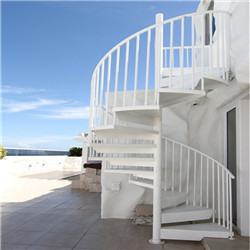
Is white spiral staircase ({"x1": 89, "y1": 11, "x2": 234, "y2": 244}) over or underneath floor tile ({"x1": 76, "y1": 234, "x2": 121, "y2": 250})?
over

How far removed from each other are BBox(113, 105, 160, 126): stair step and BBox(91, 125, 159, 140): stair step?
140 mm

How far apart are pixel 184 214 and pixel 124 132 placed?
152 centimetres

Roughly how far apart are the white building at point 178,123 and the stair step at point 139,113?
12mm

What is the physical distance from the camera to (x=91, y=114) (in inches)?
123

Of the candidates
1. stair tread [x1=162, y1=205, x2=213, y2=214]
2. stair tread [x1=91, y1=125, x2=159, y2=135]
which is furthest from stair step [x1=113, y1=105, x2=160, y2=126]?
stair tread [x1=162, y1=205, x2=213, y2=214]

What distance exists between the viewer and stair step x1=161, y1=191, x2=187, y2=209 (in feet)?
10.6

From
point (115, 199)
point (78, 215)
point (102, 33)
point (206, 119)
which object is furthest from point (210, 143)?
point (102, 33)

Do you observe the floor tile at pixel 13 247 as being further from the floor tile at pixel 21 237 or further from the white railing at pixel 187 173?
the white railing at pixel 187 173

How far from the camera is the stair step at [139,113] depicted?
8.13 ft

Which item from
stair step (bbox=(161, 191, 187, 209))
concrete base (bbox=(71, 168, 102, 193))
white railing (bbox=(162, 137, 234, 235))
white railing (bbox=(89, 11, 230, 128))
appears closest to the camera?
white railing (bbox=(89, 11, 230, 128))

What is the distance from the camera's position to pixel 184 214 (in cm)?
313

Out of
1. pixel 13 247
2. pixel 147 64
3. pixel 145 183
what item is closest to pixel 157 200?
pixel 145 183

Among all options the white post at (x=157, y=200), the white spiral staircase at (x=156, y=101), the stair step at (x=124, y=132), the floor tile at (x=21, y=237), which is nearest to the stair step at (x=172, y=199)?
the white spiral staircase at (x=156, y=101)

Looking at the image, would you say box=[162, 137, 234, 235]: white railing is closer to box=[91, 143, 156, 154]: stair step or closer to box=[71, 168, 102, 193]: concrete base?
box=[91, 143, 156, 154]: stair step
